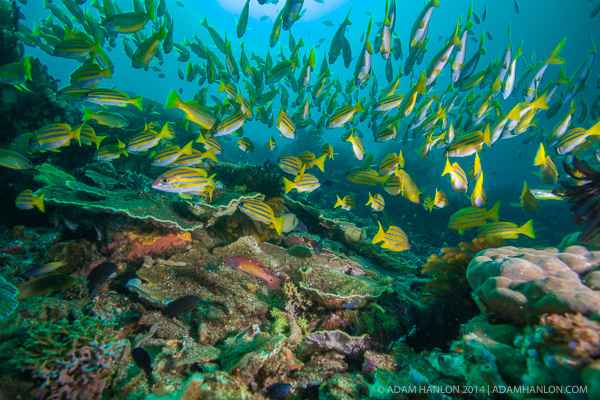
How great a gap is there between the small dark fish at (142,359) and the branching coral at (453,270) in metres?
3.34

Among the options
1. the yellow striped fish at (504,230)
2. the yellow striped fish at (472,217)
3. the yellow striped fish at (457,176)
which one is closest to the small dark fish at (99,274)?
the yellow striped fish at (457,176)

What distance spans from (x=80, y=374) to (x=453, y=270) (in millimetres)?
4208

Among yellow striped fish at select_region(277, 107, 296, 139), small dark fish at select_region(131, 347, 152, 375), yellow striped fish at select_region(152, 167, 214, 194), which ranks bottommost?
small dark fish at select_region(131, 347, 152, 375)

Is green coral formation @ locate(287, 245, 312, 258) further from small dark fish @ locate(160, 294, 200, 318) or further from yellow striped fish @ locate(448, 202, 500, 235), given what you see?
yellow striped fish @ locate(448, 202, 500, 235)

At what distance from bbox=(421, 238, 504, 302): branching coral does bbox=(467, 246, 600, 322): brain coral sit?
0.72m

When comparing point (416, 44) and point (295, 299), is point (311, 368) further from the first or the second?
point (416, 44)

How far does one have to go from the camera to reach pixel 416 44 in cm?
521

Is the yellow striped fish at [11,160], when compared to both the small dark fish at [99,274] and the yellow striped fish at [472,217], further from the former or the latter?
the yellow striped fish at [472,217]

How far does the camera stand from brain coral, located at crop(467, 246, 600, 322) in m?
1.43

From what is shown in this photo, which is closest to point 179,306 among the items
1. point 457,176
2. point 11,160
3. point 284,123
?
point 284,123

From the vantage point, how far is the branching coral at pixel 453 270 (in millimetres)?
2811

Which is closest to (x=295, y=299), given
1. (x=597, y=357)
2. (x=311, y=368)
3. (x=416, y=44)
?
(x=311, y=368)

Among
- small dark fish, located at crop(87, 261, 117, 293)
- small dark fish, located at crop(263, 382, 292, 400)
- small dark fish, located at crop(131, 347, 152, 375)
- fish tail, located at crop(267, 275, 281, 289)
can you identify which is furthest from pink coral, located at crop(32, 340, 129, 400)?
fish tail, located at crop(267, 275, 281, 289)

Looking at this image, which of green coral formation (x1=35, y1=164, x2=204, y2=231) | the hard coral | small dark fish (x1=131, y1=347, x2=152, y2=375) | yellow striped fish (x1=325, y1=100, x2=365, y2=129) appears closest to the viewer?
the hard coral
